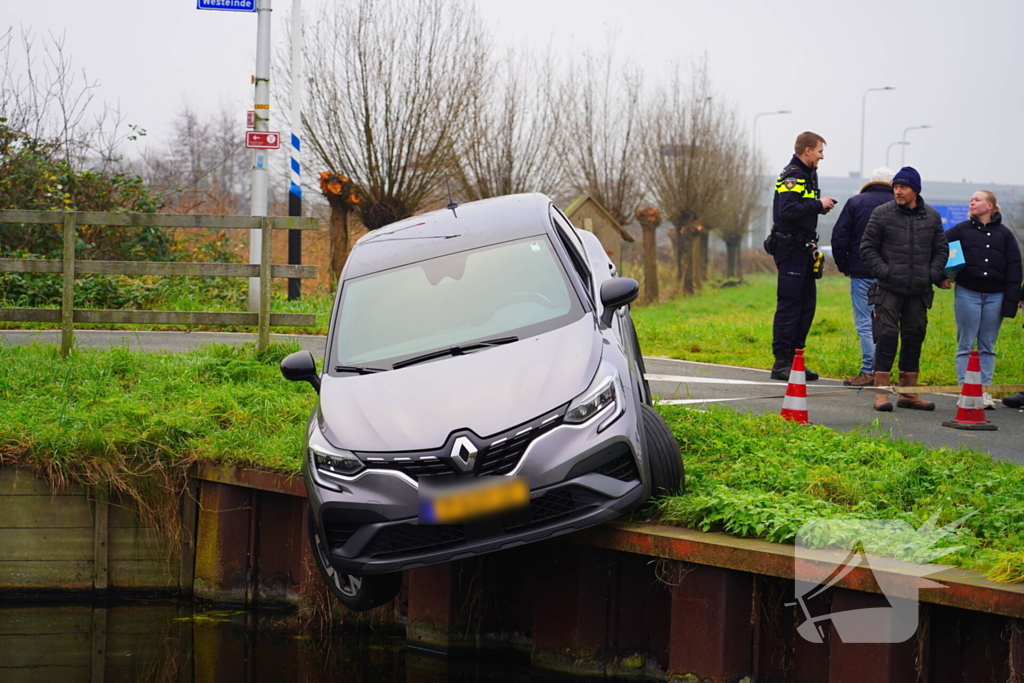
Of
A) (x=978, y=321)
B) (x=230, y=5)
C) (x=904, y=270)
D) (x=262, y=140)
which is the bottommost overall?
(x=978, y=321)

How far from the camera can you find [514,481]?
4.73 m

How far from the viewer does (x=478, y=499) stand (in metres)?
4.71

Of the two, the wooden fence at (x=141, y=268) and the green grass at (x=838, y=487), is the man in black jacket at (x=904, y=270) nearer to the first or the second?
the green grass at (x=838, y=487)

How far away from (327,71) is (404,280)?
58.8ft

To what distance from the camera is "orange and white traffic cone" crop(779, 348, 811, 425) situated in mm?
8180

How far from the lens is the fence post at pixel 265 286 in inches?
424

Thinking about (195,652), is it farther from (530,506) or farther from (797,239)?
(797,239)

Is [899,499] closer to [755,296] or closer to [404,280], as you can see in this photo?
[404,280]

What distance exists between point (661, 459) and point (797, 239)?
237 inches

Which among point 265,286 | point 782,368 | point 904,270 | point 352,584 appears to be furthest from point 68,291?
point 904,270

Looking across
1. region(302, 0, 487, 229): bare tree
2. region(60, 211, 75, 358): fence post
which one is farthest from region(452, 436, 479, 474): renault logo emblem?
region(302, 0, 487, 229): bare tree

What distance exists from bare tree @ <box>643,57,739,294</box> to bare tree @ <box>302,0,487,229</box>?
14.6m

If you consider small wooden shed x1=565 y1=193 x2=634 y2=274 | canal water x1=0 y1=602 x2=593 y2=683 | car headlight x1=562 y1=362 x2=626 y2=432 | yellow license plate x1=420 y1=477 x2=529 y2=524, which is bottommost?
canal water x1=0 y1=602 x2=593 y2=683

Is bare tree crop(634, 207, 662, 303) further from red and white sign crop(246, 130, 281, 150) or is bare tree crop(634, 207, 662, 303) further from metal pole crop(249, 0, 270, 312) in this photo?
red and white sign crop(246, 130, 281, 150)
